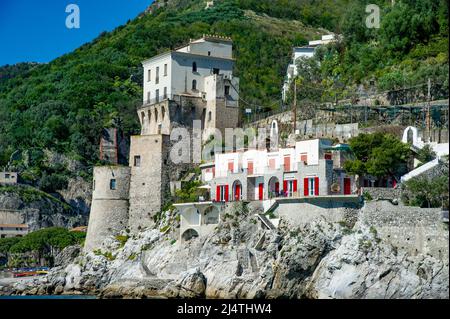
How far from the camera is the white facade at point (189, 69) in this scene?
6006 cm

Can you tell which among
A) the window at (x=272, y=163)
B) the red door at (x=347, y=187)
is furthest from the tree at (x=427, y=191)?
the window at (x=272, y=163)

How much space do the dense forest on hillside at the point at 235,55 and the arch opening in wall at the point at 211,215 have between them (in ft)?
48.8

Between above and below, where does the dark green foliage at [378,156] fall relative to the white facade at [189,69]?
below

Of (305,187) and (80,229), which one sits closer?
(305,187)

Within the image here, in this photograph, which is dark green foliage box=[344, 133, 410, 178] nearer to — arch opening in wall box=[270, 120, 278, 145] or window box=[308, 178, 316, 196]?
window box=[308, 178, 316, 196]

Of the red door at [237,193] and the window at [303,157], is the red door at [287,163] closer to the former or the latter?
the window at [303,157]

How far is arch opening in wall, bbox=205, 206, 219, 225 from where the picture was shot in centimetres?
5044

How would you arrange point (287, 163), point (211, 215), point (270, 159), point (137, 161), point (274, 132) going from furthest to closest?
point (274, 132)
point (137, 161)
point (211, 215)
point (270, 159)
point (287, 163)

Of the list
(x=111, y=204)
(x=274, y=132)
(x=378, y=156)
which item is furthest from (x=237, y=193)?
(x=111, y=204)

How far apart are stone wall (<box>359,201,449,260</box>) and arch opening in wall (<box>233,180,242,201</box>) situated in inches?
344

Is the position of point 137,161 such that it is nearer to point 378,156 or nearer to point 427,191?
point 378,156

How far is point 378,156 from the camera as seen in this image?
45.7 meters

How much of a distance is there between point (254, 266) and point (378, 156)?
7703mm

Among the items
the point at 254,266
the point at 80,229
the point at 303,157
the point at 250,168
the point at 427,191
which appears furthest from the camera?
the point at 80,229
